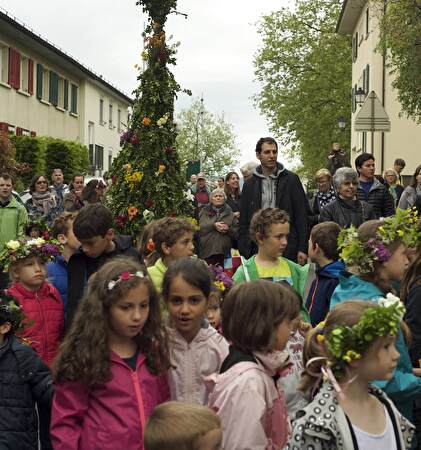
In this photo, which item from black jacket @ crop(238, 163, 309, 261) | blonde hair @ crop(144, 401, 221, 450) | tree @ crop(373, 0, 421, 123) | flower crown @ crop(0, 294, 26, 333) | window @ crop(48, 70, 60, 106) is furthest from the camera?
window @ crop(48, 70, 60, 106)

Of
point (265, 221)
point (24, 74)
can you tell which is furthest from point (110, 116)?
point (265, 221)

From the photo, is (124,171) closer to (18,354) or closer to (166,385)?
(18,354)

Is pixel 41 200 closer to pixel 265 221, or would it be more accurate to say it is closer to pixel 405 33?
pixel 265 221

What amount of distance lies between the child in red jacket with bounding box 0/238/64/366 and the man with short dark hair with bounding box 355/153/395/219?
18.7 ft

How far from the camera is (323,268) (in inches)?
330

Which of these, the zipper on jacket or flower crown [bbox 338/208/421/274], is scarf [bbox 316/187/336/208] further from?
the zipper on jacket

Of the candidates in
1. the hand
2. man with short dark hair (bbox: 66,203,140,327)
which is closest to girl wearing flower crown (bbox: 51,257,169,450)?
man with short dark hair (bbox: 66,203,140,327)

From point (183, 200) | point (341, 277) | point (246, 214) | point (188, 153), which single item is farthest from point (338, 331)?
point (188, 153)

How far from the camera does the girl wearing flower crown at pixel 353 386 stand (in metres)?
4.18

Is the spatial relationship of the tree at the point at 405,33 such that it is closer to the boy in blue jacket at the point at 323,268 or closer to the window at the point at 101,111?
the boy in blue jacket at the point at 323,268

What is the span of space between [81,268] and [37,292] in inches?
16.9

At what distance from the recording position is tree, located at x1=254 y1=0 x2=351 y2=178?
56875mm

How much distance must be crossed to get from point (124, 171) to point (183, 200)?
79 centimetres

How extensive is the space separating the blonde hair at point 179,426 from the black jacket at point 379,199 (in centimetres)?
936
